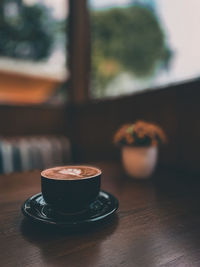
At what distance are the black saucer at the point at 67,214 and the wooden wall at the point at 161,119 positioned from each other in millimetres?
798

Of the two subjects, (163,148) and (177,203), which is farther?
(163,148)

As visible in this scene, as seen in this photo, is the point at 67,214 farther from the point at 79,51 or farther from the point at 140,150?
the point at 79,51

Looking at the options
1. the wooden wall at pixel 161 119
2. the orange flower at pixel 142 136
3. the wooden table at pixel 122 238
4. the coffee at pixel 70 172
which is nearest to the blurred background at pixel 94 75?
the wooden wall at pixel 161 119

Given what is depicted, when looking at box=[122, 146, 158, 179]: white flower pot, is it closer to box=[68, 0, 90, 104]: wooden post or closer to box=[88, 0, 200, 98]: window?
box=[88, 0, 200, 98]: window

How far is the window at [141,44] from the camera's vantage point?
1.65 m

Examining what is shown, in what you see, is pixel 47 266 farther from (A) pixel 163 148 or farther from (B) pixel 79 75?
(B) pixel 79 75

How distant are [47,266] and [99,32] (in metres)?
2.76

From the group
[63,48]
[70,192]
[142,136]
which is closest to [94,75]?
[63,48]

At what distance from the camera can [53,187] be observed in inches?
19.9

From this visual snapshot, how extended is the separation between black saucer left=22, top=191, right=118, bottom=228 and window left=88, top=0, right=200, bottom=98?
1238 millimetres

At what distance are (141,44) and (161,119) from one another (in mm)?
1358

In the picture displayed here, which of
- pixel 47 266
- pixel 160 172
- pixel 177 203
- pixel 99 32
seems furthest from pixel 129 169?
pixel 99 32

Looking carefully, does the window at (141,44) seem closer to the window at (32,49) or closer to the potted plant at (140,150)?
the window at (32,49)

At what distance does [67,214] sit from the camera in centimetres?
53
